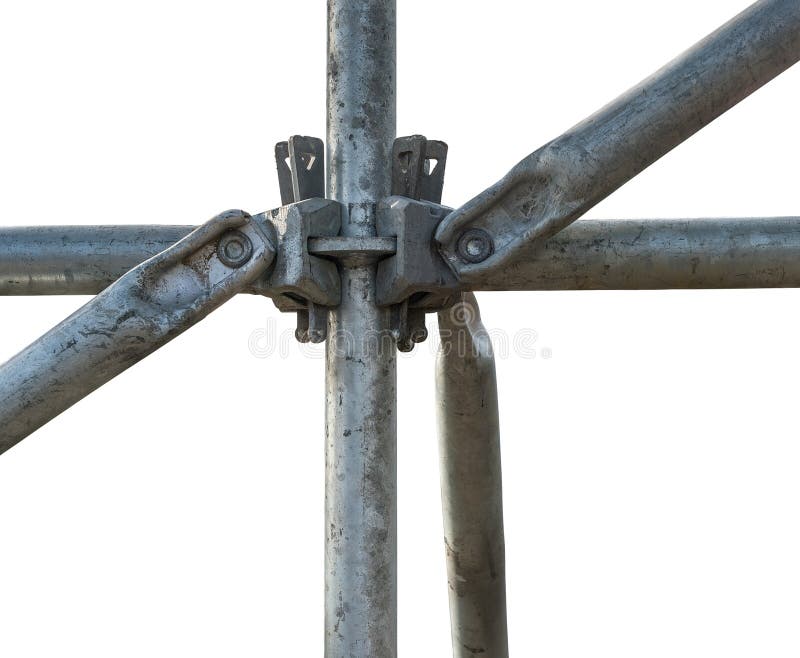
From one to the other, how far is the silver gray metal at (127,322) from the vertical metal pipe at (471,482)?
2.47 feet

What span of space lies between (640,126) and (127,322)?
2.50 feet

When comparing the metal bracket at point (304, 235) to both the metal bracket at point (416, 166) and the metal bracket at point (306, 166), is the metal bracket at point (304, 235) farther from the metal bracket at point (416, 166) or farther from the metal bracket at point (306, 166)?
the metal bracket at point (416, 166)

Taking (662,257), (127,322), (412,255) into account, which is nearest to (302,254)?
(412,255)

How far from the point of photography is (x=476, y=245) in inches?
64.8

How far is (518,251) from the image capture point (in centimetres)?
162

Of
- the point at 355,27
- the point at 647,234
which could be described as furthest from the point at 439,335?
the point at 355,27

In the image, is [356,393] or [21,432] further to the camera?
[356,393]

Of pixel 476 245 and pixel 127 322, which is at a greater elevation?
pixel 476 245

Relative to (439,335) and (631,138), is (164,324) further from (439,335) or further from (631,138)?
(439,335)

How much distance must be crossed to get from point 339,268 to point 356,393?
0.19m

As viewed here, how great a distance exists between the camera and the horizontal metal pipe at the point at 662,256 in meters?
1.81

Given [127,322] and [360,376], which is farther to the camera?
[360,376]

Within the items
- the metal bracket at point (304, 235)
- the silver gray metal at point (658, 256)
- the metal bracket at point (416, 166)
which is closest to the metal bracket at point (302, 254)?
the metal bracket at point (304, 235)

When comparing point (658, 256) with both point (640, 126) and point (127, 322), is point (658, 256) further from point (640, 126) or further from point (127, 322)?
point (127, 322)
